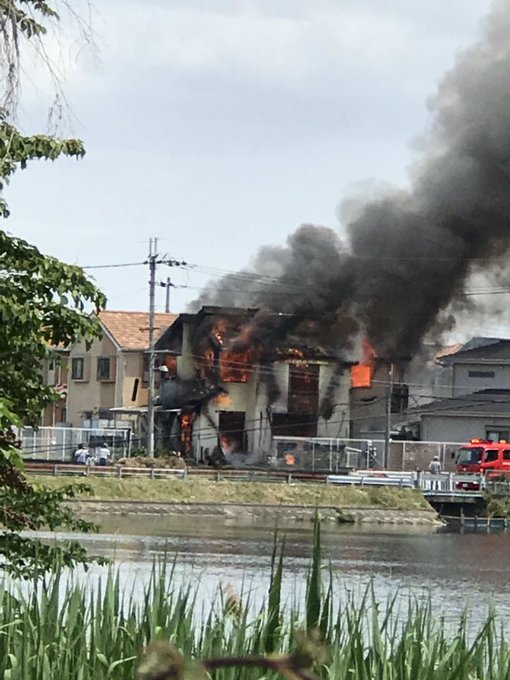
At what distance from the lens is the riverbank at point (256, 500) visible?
42.3m

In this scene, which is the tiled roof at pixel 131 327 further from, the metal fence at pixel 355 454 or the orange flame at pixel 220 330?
the metal fence at pixel 355 454

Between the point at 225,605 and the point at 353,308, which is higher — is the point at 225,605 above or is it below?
below

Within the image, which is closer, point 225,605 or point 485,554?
point 225,605

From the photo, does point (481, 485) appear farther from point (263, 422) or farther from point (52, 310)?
point (52, 310)

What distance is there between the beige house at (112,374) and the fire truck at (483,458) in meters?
18.5

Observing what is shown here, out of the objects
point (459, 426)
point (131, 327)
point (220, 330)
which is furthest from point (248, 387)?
point (131, 327)

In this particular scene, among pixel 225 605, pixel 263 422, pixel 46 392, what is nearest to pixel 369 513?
pixel 263 422

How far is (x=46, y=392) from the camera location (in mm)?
11508

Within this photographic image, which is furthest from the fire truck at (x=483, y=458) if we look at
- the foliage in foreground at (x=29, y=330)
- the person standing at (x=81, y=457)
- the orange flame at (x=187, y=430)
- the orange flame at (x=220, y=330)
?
the foliage in foreground at (x=29, y=330)

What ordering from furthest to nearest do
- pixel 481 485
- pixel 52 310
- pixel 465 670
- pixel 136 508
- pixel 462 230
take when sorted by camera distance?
pixel 462 230 → pixel 481 485 → pixel 136 508 → pixel 52 310 → pixel 465 670

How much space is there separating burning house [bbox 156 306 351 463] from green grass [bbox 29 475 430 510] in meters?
14.1

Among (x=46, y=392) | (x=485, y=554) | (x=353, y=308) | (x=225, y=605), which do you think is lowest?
(x=485, y=554)

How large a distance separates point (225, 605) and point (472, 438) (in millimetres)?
54884

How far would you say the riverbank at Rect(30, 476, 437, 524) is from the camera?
4231cm
